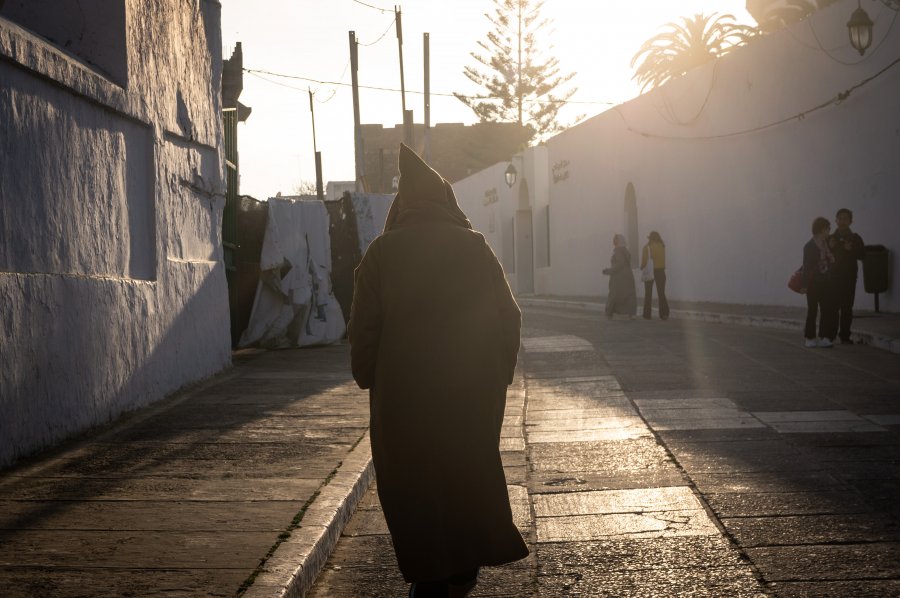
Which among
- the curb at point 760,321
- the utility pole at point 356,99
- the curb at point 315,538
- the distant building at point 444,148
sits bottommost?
the curb at point 315,538

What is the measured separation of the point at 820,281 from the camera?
46.0ft

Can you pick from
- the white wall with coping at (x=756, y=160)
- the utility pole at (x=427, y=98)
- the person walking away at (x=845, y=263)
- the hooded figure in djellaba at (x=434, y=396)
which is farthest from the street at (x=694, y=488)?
the utility pole at (x=427, y=98)

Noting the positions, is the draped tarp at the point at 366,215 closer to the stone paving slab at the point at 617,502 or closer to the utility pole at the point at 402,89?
the stone paving slab at the point at 617,502

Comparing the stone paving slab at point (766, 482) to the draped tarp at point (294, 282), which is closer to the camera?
the stone paving slab at point (766, 482)

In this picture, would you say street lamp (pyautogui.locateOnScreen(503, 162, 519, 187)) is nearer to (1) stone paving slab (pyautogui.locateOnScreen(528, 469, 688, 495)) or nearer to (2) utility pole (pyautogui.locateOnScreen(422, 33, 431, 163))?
(2) utility pole (pyautogui.locateOnScreen(422, 33, 431, 163))

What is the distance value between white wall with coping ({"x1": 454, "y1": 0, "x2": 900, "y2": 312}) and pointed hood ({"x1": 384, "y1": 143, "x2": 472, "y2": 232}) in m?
16.0

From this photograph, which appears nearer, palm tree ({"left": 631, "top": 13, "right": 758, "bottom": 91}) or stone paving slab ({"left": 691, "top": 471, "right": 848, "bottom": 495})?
stone paving slab ({"left": 691, "top": 471, "right": 848, "bottom": 495})

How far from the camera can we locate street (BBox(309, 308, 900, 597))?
463cm

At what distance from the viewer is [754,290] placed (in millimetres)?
24359

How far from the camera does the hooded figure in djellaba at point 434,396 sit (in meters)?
3.84

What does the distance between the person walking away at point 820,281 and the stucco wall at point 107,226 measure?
704cm

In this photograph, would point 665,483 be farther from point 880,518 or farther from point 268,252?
point 268,252

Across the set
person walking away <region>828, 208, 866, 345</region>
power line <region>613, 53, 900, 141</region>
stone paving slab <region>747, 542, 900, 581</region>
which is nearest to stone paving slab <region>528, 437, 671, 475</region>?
stone paving slab <region>747, 542, 900, 581</region>

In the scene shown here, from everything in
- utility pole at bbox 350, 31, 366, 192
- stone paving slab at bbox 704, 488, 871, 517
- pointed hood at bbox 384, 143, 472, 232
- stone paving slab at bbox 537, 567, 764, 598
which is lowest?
stone paving slab at bbox 537, 567, 764, 598
